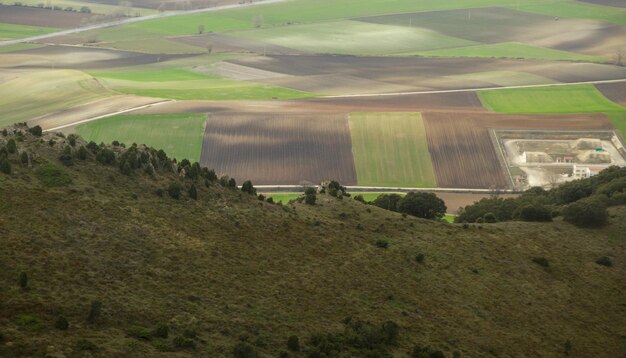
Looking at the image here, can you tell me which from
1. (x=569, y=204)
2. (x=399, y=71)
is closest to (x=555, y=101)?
(x=399, y=71)

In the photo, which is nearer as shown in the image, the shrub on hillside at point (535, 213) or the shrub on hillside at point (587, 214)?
the shrub on hillside at point (587, 214)

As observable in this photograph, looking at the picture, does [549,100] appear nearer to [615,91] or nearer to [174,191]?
[615,91]

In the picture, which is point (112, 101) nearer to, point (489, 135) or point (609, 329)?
point (489, 135)

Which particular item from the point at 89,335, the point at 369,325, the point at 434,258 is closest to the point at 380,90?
the point at 434,258

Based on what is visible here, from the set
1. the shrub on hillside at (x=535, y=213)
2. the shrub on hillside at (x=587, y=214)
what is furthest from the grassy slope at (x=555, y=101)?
the shrub on hillside at (x=535, y=213)

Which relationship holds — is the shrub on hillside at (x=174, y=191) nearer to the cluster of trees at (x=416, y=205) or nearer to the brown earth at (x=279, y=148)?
the cluster of trees at (x=416, y=205)

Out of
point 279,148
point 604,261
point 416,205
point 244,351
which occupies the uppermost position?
point 279,148

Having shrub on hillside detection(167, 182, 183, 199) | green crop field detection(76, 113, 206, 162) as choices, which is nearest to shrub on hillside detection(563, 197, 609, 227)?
shrub on hillside detection(167, 182, 183, 199)
